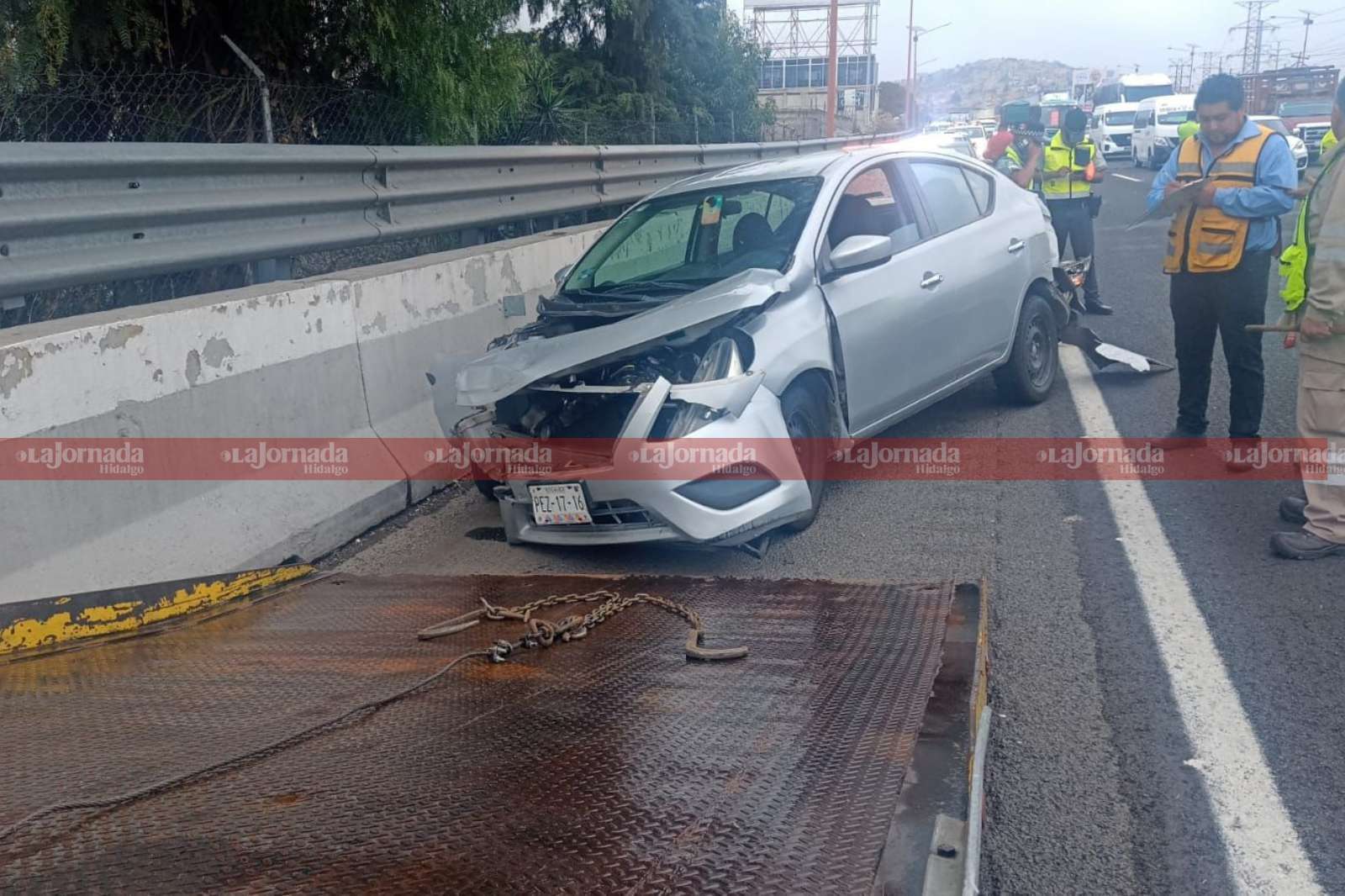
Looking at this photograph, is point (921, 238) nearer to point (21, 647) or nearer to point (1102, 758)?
point (1102, 758)

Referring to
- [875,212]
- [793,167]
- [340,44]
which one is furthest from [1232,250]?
[340,44]

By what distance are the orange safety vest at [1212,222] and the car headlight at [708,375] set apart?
2.91 meters

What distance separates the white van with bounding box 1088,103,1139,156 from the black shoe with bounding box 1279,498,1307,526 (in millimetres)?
45212

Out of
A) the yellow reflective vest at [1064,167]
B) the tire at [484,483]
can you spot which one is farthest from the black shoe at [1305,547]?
the yellow reflective vest at [1064,167]

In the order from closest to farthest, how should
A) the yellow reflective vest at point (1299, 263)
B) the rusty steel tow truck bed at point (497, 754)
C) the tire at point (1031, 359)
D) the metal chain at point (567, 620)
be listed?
the rusty steel tow truck bed at point (497, 754)
the metal chain at point (567, 620)
the yellow reflective vest at point (1299, 263)
the tire at point (1031, 359)

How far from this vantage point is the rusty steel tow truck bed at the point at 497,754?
2080mm

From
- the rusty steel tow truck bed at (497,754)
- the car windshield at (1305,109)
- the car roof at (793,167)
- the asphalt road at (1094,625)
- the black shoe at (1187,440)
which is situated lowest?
the asphalt road at (1094,625)

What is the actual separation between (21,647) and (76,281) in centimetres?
179

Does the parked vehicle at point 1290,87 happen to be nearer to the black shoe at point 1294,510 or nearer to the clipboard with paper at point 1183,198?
the clipboard with paper at point 1183,198

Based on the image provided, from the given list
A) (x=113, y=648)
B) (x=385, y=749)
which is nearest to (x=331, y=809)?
(x=385, y=749)

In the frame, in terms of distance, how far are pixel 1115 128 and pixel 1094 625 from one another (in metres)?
48.2

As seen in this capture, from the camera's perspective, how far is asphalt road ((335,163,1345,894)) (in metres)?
2.93

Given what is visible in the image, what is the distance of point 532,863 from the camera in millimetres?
2070

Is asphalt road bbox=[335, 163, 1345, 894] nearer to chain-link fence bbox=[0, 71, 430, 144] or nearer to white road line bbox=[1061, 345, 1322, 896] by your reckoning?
white road line bbox=[1061, 345, 1322, 896]
